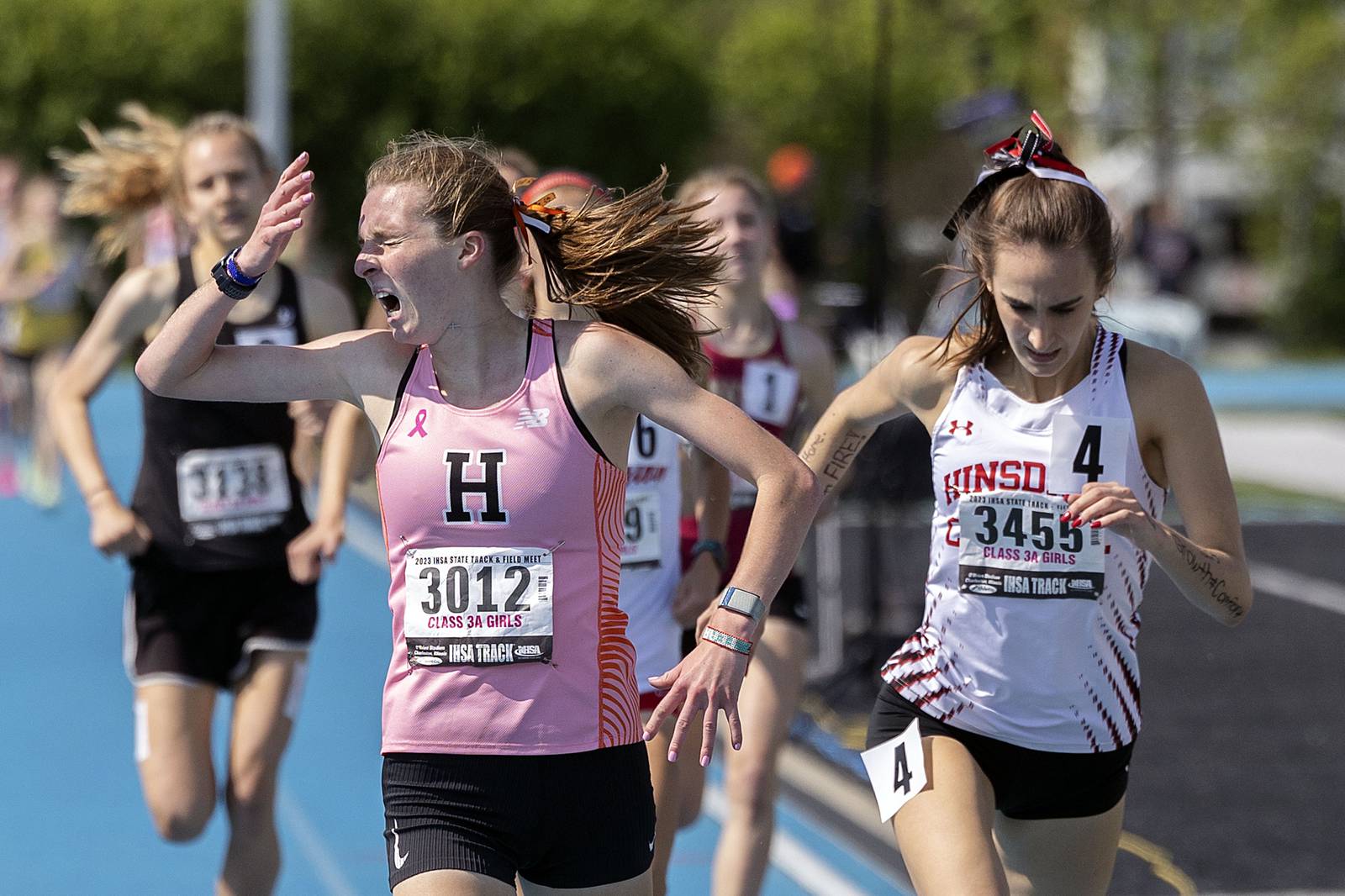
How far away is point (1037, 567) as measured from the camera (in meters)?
3.64

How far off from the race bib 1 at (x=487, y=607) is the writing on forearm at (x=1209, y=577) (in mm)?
1186

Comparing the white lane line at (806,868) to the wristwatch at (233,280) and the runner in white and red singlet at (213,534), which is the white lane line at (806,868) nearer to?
the runner in white and red singlet at (213,534)

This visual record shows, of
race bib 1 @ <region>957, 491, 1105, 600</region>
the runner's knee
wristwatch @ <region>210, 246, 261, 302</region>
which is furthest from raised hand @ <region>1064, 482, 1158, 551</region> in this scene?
the runner's knee

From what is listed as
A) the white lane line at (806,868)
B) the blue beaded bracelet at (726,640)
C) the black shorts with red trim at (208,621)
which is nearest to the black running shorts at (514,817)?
the blue beaded bracelet at (726,640)

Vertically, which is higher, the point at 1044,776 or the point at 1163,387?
the point at 1163,387

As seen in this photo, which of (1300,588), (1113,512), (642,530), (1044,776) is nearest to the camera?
(1113,512)

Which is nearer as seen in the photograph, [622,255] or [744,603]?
[744,603]

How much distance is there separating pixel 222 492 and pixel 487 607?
1954 mm

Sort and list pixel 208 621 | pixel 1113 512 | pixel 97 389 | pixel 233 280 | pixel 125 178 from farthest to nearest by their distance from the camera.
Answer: pixel 125 178 → pixel 97 389 → pixel 208 621 → pixel 233 280 → pixel 1113 512

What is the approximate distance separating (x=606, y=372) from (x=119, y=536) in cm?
212

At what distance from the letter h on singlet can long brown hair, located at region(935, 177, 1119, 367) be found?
1044 millimetres

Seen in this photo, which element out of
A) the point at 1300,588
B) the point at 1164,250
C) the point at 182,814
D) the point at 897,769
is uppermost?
the point at 1164,250

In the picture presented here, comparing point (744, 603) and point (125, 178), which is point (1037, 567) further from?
point (125, 178)

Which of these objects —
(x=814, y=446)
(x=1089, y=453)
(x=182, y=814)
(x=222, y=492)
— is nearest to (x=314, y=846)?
(x=182, y=814)
